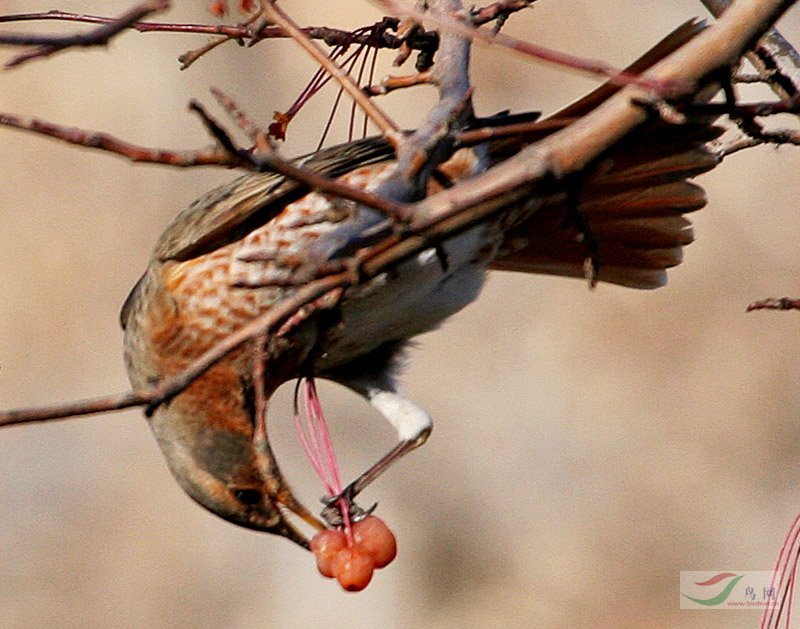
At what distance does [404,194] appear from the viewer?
4.91 feet

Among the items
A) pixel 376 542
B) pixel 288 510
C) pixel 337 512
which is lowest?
pixel 288 510

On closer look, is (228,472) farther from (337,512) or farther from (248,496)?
(337,512)

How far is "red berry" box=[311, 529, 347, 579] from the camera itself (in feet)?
7.46

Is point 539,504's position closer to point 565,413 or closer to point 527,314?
point 565,413

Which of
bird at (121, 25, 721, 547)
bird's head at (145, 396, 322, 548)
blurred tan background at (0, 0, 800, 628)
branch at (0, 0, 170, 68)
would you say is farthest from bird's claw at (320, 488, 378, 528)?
blurred tan background at (0, 0, 800, 628)

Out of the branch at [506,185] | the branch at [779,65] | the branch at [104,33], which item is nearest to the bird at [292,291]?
the branch at [779,65]

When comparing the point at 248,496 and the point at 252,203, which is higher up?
the point at 252,203

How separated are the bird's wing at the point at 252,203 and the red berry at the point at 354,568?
82cm

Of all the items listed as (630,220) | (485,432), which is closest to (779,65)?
(630,220)

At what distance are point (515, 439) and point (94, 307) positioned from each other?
2244 millimetres

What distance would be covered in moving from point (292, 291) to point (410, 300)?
36cm

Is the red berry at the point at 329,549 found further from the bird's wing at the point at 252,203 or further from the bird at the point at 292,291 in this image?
the bird's wing at the point at 252,203

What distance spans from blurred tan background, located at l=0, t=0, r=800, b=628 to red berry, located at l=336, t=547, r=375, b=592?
3577 mm

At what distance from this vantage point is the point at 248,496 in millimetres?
2898
